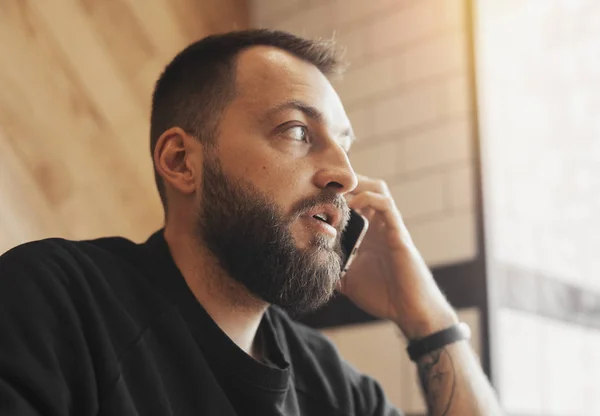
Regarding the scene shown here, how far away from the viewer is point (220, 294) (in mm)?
1103

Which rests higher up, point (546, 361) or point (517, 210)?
point (517, 210)

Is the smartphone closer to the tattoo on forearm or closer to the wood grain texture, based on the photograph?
the tattoo on forearm

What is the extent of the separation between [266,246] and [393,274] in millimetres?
329

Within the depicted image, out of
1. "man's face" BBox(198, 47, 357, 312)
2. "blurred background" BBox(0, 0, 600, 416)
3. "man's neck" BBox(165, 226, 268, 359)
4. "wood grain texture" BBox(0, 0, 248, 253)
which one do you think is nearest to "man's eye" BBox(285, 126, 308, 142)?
"man's face" BBox(198, 47, 357, 312)

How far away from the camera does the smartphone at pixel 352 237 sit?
3.93 ft

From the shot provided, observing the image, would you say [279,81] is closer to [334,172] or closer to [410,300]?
[334,172]

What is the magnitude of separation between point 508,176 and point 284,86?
31.4 inches

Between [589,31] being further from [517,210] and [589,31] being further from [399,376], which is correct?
[399,376]

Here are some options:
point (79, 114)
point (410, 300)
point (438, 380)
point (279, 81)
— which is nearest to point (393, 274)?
point (410, 300)

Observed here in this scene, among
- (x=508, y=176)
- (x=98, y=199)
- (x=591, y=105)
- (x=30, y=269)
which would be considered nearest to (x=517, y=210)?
(x=508, y=176)

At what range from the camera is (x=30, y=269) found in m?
0.88

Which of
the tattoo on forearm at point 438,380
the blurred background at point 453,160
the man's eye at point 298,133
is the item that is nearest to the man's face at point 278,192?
the man's eye at point 298,133

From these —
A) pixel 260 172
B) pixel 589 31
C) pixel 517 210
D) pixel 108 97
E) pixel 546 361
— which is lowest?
pixel 546 361

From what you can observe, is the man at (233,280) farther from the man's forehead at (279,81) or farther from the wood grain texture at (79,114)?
the wood grain texture at (79,114)
